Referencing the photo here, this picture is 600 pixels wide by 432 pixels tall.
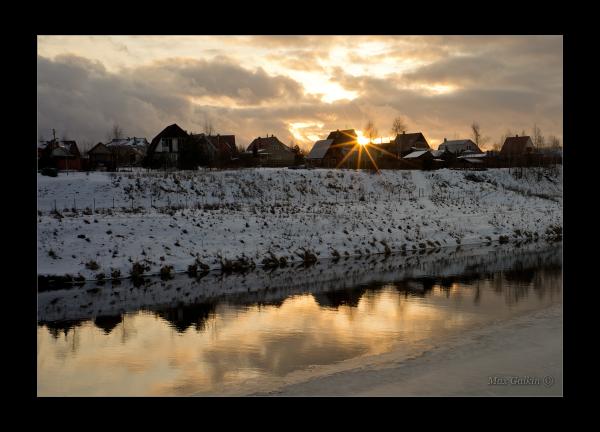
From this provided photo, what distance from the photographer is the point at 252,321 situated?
68.9 feet

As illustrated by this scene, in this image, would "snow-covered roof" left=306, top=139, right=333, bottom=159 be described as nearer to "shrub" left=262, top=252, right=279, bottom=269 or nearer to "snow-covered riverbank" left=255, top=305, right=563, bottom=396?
"shrub" left=262, top=252, right=279, bottom=269

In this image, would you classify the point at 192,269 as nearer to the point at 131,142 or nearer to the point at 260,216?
the point at 260,216

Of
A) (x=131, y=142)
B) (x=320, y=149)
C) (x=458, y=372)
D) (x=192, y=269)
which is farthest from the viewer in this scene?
(x=131, y=142)

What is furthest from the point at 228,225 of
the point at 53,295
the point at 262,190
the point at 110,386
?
the point at 110,386

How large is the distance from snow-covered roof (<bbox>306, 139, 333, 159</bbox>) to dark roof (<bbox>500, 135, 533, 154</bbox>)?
4786cm

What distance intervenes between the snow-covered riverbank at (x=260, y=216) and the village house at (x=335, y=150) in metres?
27.4

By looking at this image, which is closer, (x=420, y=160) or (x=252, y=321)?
(x=252, y=321)

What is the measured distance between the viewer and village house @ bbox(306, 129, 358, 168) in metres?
101

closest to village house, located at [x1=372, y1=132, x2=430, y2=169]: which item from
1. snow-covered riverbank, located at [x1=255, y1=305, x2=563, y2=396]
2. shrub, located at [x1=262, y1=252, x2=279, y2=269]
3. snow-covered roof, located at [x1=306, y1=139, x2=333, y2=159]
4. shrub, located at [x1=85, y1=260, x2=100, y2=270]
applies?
snow-covered roof, located at [x1=306, y1=139, x2=333, y2=159]

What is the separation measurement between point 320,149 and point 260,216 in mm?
68628

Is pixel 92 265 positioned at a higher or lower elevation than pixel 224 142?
lower

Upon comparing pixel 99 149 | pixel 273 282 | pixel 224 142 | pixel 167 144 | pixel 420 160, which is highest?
pixel 224 142

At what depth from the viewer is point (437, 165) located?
9456 centimetres

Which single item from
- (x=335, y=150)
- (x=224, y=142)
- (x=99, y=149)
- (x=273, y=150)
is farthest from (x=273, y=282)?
(x=273, y=150)
